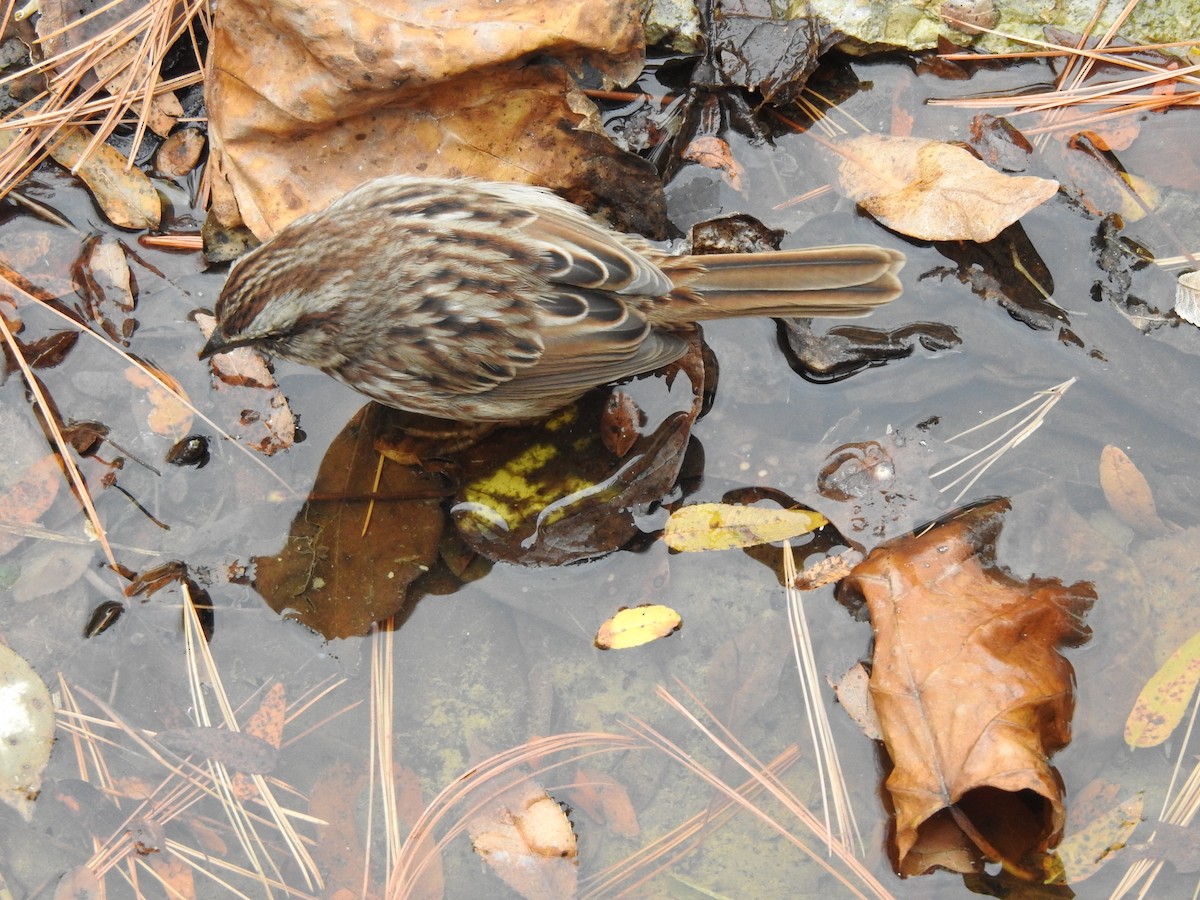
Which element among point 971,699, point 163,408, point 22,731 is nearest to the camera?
point 971,699

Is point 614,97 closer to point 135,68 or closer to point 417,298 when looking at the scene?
point 417,298

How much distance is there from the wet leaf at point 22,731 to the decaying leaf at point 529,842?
5.64 ft

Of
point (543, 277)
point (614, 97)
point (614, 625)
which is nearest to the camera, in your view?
point (543, 277)

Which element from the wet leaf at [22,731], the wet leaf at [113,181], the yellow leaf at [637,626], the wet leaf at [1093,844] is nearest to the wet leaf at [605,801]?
the yellow leaf at [637,626]

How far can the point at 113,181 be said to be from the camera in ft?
15.4

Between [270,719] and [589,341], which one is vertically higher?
[589,341]

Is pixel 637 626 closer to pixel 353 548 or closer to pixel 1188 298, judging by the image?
pixel 353 548

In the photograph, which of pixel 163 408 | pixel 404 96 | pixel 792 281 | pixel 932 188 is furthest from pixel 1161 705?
pixel 163 408

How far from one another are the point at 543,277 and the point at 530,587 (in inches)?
49.4

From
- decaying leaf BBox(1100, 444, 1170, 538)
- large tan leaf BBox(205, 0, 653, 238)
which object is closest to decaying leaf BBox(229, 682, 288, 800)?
large tan leaf BBox(205, 0, 653, 238)

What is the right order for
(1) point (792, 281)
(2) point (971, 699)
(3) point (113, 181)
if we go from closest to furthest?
(2) point (971, 699) < (1) point (792, 281) < (3) point (113, 181)

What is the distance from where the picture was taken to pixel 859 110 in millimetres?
4629

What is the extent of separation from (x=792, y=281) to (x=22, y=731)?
3472mm

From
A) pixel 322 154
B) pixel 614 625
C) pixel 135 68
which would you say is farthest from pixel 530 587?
pixel 135 68
